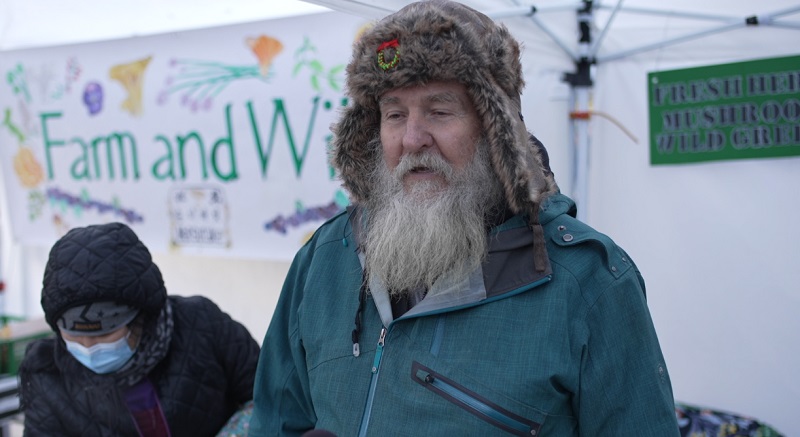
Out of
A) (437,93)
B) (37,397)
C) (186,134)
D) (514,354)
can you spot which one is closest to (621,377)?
(514,354)

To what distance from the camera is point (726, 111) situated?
2.71m

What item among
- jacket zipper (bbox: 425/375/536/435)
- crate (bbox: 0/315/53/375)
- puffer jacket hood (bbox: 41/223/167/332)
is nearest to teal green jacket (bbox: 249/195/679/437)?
jacket zipper (bbox: 425/375/536/435)

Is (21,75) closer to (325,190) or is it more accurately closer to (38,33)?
(38,33)

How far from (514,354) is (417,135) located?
0.50 metres

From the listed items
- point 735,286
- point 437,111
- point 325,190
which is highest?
point 437,111

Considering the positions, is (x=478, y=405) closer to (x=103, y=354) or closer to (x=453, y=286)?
→ (x=453, y=286)

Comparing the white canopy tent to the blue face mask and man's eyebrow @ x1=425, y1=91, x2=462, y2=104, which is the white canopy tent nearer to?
man's eyebrow @ x1=425, y1=91, x2=462, y2=104

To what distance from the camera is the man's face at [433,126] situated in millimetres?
1366

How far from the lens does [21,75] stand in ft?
13.6

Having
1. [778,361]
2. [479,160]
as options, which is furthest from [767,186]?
[479,160]

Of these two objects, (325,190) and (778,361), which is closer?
(778,361)

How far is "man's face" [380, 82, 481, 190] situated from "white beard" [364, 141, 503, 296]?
1 cm

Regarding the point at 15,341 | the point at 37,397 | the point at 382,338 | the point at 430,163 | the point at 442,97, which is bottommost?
the point at 15,341

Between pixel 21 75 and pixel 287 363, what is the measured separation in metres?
3.63
